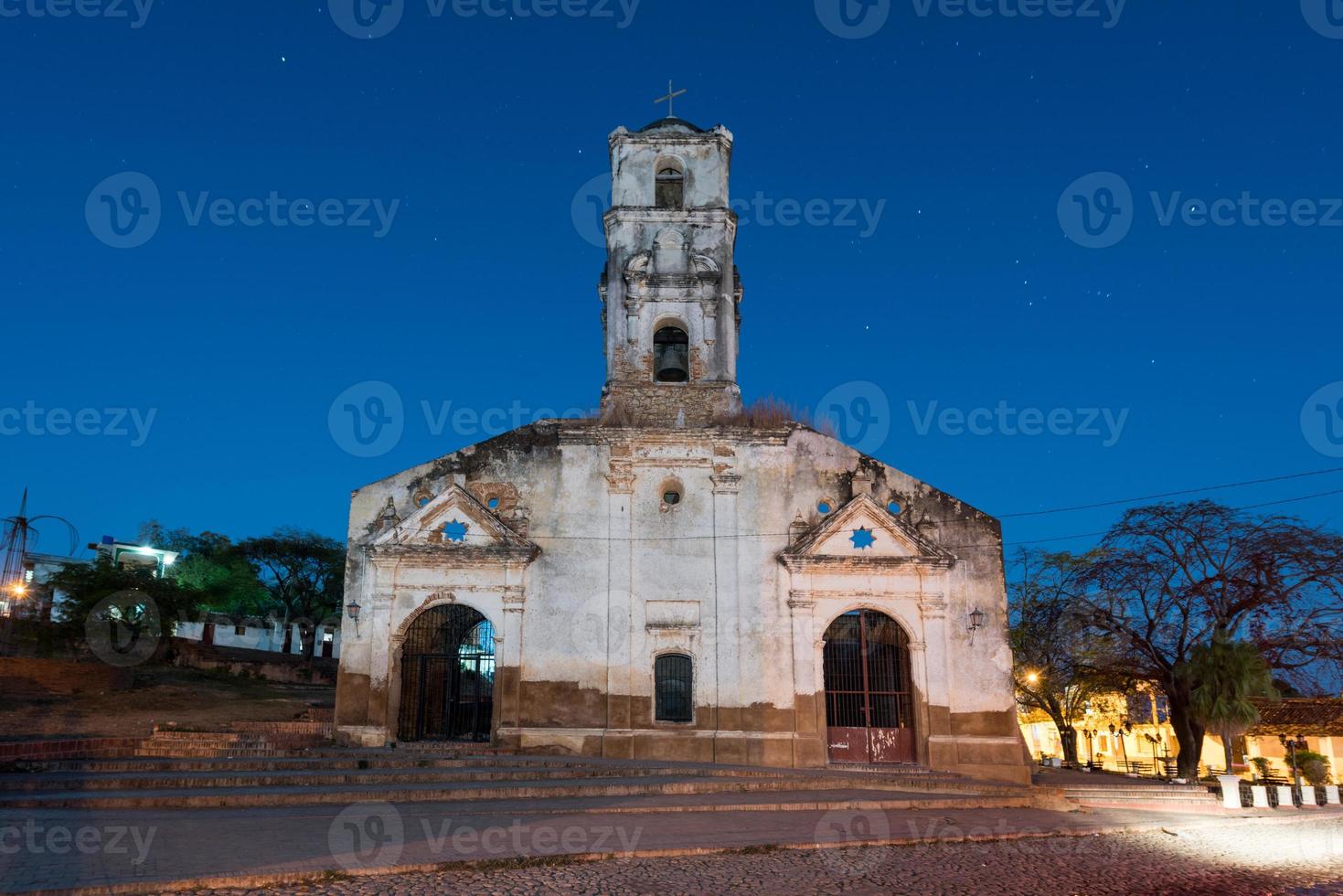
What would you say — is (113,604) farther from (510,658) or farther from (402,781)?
(402,781)

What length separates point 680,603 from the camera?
22.3 metres

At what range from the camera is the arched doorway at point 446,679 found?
73.2ft

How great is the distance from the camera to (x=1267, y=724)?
29609 mm

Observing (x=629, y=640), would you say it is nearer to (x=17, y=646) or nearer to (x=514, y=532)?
(x=514, y=532)

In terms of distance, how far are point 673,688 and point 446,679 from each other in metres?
5.16

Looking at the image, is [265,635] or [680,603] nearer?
[680,603]

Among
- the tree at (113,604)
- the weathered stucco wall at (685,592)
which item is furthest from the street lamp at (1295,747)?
the tree at (113,604)

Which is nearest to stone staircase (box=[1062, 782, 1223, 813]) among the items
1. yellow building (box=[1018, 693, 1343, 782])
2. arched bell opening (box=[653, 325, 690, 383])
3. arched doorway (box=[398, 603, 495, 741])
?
yellow building (box=[1018, 693, 1343, 782])

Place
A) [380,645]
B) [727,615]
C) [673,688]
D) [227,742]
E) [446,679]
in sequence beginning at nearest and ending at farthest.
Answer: [227,742], [380,645], [673,688], [727,615], [446,679]

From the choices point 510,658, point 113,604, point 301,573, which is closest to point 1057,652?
point 510,658

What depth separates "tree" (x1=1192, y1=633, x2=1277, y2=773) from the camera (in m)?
22.0

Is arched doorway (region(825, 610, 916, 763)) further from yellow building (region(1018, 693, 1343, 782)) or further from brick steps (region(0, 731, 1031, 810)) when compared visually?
yellow building (region(1018, 693, 1343, 782))

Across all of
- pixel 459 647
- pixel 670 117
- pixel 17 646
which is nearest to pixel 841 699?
pixel 459 647

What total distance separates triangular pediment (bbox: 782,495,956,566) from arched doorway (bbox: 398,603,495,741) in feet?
23.9
